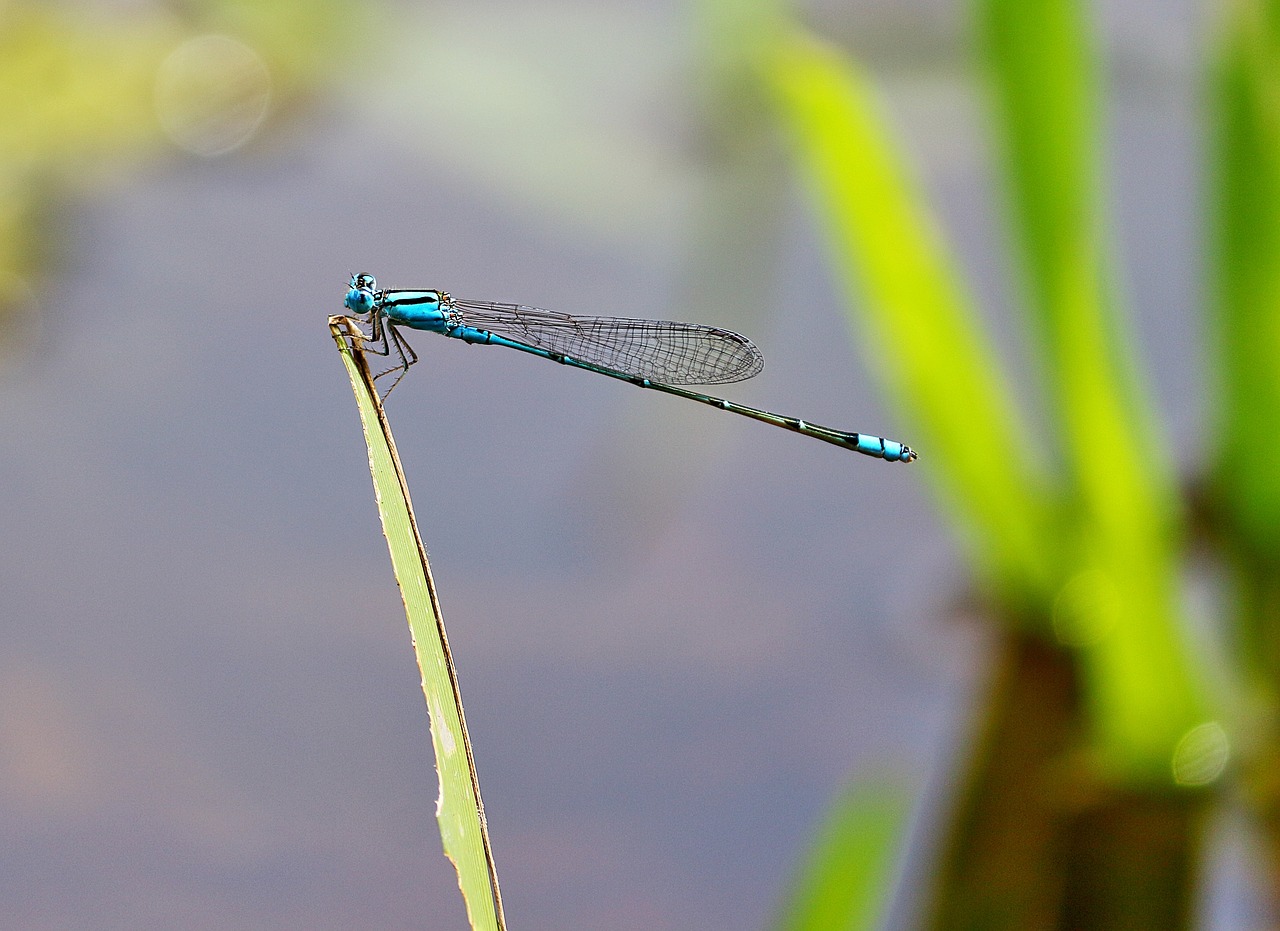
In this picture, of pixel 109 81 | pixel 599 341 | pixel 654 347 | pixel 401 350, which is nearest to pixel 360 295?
pixel 401 350

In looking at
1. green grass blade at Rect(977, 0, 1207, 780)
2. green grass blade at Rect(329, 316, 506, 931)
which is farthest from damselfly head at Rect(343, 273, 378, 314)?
green grass blade at Rect(977, 0, 1207, 780)

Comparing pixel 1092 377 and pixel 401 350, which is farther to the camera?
pixel 1092 377

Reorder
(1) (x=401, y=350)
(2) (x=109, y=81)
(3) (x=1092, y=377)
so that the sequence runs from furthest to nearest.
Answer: (2) (x=109, y=81)
(3) (x=1092, y=377)
(1) (x=401, y=350)

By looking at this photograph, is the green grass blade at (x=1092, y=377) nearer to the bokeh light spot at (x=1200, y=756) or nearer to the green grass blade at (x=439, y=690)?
the bokeh light spot at (x=1200, y=756)

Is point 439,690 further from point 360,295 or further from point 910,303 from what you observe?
point 910,303

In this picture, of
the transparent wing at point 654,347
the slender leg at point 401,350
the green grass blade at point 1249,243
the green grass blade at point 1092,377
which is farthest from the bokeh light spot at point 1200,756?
the slender leg at point 401,350

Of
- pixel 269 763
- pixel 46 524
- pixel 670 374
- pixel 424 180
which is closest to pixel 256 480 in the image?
pixel 46 524

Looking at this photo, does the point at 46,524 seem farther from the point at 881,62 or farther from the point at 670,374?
the point at 881,62
